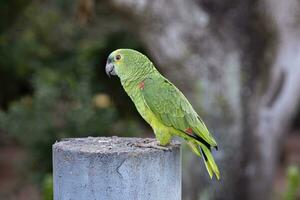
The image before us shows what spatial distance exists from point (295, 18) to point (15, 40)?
4101 millimetres

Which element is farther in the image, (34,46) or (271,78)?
(34,46)

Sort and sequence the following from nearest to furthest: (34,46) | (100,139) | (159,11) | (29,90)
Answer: (100,139), (159,11), (34,46), (29,90)

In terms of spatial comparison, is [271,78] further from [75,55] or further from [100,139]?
[100,139]

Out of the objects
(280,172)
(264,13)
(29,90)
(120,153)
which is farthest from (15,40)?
(120,153)

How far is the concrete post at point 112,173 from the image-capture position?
3.44 m

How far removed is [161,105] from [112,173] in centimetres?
72

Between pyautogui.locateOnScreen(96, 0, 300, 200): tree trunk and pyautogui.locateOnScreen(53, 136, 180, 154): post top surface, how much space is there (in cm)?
354

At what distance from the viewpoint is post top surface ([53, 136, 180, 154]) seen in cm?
355

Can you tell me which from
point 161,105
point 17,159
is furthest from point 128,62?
point 17,159

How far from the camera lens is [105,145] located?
376cm

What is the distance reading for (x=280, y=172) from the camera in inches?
538

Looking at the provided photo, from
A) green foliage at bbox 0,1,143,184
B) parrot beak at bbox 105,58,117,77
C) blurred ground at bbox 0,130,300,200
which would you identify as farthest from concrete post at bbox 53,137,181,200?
blurred ground at bbox 0,130,300,200

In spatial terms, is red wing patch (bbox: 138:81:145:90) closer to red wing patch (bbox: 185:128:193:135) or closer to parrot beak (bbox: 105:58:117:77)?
parrot beak (bbox: 105:58:117:77)

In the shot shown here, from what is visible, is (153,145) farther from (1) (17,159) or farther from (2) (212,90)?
(1) (17,159)
